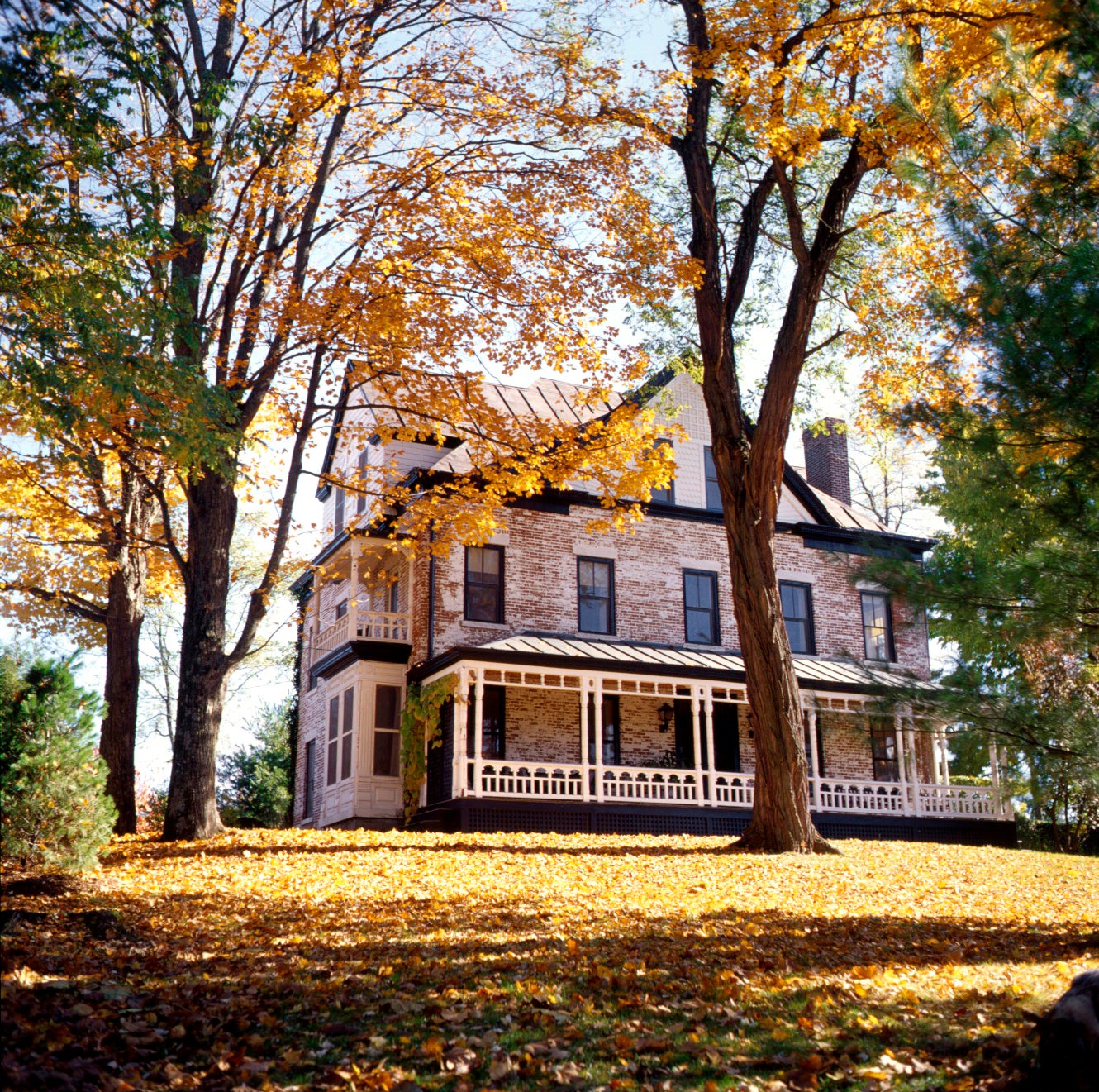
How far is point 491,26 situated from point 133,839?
11.7 metres

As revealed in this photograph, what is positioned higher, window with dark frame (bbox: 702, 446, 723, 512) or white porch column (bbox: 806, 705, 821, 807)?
window with dark frame (bbox: 702, 446, 723, 512)

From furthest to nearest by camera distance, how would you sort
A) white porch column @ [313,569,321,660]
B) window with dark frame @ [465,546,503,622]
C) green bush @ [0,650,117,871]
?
white porch column @ [313,569,321,660] < window with dark frame @ [465,546,503,622] < green bush @ [0,650,117,871]

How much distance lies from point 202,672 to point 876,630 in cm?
1697

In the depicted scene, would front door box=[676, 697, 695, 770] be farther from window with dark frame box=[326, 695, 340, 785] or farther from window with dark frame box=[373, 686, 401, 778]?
window with dark frame box=[326, 695, 340, 785]

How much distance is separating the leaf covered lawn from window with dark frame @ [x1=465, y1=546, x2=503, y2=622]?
31.8 ft

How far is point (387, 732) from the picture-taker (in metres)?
22.5

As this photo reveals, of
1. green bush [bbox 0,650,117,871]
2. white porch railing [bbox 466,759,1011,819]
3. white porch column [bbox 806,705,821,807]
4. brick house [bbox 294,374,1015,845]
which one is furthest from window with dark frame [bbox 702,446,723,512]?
green bush [bbox 0,650,117,871]

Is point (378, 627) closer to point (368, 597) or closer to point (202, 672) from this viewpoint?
point (368, 597)

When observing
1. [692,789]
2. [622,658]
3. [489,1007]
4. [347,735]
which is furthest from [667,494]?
[489,1007]

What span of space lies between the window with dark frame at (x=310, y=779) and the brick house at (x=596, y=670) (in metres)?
0.14

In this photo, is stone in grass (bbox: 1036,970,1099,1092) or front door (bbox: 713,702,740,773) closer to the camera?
stone in grass (bbox: 1036,970,1099,1092)

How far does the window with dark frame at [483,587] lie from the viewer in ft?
73.4

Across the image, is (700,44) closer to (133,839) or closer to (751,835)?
(751,835)

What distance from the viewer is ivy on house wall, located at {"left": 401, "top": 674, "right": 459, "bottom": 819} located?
830 inches
